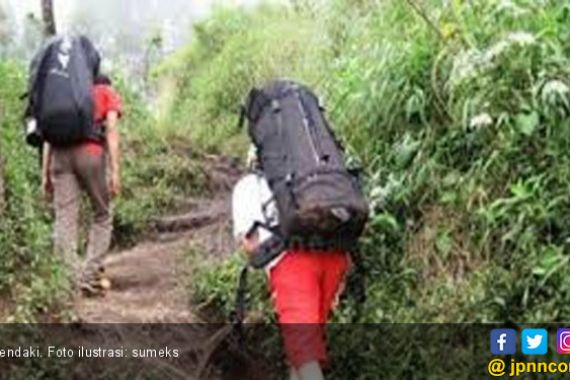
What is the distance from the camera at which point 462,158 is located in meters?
5.77

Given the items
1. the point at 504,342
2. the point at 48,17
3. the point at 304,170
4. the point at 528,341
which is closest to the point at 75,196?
the point at 304,170

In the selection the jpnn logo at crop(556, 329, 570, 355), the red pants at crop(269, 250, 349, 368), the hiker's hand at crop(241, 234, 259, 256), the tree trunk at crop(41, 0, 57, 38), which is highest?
the tree trunk at crop(41, 0, 57, 38)

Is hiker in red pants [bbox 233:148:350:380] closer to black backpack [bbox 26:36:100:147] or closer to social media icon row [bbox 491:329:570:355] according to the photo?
social media icon row [bbox 491:329:570:355]

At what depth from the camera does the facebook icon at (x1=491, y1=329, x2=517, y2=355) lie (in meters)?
4.72

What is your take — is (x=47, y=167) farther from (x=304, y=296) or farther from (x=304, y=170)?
(x=304, y=296)

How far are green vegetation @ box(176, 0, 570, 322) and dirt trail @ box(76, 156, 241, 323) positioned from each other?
0.35 metres

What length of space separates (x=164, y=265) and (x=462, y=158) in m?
2.99

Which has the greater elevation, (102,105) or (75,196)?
(102,105)

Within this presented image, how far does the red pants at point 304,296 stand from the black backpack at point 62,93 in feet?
6.69

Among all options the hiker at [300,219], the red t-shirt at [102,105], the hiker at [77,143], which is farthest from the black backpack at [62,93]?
the hiker at [300,219]

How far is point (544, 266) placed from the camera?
4789mm

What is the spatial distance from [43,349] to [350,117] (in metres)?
2.73

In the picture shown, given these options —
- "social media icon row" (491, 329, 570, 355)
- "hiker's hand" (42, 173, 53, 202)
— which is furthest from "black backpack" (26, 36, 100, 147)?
"social media icon row" (491, 329, 570, 355)

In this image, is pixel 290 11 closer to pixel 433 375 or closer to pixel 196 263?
pixel 196 263
